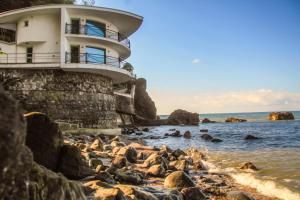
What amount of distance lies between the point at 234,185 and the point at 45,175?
727 cm

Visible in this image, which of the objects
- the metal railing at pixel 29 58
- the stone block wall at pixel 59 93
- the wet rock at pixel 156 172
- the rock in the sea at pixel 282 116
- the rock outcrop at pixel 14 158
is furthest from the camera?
the rock in the sea at pixel 282 116

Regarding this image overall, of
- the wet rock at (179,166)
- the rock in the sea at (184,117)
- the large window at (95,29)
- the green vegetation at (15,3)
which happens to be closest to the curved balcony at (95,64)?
the large window at (95,29)

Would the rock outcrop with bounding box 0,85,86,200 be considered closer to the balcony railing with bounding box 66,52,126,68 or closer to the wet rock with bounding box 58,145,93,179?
the wet rock with bounding box 58,145,93,179

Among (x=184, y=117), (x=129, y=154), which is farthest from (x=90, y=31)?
(x=184, y=117)

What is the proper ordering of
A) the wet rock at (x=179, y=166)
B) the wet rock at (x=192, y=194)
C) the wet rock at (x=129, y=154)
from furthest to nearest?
1. the wet rock at (x=129, y=154)
2. the wet rock at (x=179, y=166)
3. the wet rock at (x=192, y=194)

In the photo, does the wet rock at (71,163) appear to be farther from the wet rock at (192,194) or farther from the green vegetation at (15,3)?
the green vegetation at (15,3)

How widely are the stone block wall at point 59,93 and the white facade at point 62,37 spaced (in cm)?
103

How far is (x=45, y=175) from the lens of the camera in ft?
9.32

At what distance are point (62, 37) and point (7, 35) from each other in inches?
264

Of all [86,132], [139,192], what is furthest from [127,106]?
[139,192]

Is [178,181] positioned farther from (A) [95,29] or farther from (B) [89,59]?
(A) [95,29]

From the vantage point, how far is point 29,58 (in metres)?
24.7

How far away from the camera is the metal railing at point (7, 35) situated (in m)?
26.0

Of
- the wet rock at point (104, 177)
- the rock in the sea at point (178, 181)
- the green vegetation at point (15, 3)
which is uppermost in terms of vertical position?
the green vegetation at point (15, 3)
